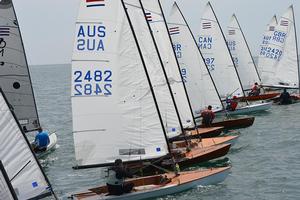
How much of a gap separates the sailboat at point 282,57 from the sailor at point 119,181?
101 ft

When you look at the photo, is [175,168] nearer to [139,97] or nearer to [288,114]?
[139,97]

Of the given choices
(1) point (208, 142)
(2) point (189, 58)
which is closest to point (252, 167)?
(1) point (208, 142)

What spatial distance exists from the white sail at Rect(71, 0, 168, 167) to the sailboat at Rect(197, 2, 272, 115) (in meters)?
18.9

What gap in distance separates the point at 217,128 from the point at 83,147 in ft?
37.2

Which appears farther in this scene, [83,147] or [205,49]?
[205,49]

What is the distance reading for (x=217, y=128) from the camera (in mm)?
28078

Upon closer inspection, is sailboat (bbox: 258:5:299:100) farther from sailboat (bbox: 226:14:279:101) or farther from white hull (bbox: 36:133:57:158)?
white hull (bbox: 36:133:57:158)

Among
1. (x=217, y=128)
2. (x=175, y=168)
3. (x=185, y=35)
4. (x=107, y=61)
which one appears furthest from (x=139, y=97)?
(x=185, y=35)

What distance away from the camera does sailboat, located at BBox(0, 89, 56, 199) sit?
12.2 m

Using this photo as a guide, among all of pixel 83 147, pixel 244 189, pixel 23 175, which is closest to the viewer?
pixel 23 175

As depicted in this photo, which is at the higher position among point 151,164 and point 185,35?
point 185,35

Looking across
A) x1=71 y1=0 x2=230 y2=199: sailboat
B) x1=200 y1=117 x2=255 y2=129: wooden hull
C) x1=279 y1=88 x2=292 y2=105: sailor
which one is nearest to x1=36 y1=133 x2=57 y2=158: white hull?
x1=200 y1=117 x2=255 y2=129: wooden hull

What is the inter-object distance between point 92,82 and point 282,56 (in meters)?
31.6

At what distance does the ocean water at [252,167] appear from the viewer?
19188 mm
